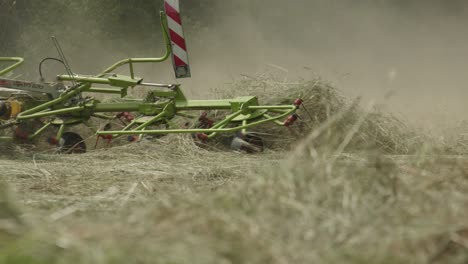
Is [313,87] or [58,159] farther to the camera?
[313,87]

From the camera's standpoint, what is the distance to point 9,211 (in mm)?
A: 3125

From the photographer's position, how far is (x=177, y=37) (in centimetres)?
743

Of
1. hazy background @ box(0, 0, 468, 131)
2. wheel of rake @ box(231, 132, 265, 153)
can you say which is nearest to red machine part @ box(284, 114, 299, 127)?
wheel of rake @ box(231, 132, 265, 153)

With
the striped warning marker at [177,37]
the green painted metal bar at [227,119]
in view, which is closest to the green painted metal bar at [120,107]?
the striped warning marker at [177,37]

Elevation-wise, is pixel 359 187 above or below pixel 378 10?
below

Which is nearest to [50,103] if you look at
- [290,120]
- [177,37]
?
[177,37]

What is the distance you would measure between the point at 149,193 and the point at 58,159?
2.25 m

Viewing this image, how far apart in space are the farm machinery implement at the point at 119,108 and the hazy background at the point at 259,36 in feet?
12.4

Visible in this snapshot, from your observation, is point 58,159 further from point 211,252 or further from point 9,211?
point 211,252

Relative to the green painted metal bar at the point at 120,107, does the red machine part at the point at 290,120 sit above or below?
below

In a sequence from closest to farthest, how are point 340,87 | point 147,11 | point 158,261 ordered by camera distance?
1. point 158,261
2. point 340,87
3. point 147,11

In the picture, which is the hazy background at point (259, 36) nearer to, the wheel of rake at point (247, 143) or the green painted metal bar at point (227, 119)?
the wheel of rake at point (247, 143)

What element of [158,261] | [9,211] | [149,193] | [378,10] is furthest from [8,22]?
[158,261]

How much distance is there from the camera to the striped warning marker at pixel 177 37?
735 cm
